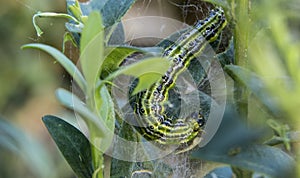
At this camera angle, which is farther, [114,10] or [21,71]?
[21,71]

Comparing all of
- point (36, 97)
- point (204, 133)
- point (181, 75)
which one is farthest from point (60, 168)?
point (204, 133)

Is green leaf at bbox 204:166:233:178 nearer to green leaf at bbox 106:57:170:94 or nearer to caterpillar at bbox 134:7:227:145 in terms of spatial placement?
caterpillar at bbox 134:7:227:145

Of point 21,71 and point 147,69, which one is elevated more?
point 147,69

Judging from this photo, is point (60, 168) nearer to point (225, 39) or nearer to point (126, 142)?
point (225, 39)

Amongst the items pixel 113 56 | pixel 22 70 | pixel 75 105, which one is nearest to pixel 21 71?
pixel 22 70

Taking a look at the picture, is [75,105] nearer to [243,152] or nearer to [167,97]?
[243,152]

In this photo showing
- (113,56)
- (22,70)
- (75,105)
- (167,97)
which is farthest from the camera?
(22,70)

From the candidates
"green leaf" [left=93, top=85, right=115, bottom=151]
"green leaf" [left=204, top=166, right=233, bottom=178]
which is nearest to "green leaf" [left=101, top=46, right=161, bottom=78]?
"green leaf" [left=93, top=85, right=115, bottom=151]
